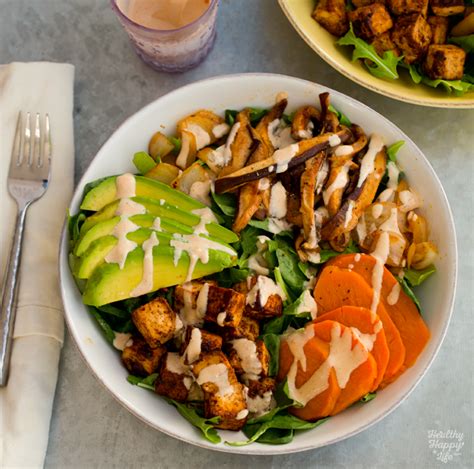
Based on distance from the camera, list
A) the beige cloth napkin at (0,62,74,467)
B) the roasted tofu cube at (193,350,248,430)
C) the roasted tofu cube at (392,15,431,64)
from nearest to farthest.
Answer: the roasted tofu cube at (193,350,248,430) < the beige cloth napkin at (0,62,74,467) < the roasted tofu cube at (392,15,431,64)

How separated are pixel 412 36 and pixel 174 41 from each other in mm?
668

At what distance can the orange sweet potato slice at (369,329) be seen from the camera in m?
1.52

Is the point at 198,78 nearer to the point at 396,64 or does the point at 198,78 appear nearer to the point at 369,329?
the point at 396,64

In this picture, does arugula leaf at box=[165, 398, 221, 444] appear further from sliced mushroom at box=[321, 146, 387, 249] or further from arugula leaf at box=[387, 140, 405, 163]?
arugula leaf at box=[387, 140, 405, 163]

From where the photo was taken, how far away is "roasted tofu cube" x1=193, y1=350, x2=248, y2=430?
144cm

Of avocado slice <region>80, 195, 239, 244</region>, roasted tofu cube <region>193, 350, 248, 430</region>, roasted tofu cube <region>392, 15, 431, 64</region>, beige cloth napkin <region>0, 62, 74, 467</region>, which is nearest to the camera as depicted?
roasted tofu cube <region>193, 350, 248, 430</region>

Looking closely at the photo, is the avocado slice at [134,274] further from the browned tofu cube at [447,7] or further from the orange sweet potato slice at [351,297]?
the browned tofu cube at [447,7]

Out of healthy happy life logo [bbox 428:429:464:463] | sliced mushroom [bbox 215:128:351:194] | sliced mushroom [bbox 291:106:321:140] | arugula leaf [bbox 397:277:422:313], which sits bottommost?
healthy happy life logo [bbox 428:429:464:463]

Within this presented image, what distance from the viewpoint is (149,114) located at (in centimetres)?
169

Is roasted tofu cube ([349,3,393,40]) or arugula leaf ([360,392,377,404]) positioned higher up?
roasted tofu cube ([349,3,393,40])

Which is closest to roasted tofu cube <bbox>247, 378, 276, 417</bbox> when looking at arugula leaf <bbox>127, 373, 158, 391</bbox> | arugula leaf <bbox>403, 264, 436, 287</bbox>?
arugula leaf <bbox>127, 373, 158, 391</bbox>

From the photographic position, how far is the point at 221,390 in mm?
1448

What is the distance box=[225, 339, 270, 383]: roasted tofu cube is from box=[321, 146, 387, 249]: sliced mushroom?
0.34 meters

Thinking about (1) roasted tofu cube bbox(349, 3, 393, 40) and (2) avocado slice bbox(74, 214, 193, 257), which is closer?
(2) avocado slice bbox(74, 214, 193, 257)
